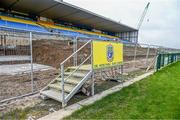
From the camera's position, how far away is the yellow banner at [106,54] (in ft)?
15.0

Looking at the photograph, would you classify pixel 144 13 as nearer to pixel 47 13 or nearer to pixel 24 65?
pixel 47 13

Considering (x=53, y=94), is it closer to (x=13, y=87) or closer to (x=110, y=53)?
(x=13, y=87)

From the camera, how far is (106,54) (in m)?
4.98

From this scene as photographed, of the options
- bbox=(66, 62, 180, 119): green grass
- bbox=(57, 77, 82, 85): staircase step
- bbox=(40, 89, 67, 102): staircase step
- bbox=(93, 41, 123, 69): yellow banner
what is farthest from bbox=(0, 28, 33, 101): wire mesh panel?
bbox=(66, 62, 180, 119): green grass

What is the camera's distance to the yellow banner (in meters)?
4.58

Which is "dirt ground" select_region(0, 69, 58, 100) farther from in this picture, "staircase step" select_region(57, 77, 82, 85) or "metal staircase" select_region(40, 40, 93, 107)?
"staircase step" select_region(57, 77, 82, 85)

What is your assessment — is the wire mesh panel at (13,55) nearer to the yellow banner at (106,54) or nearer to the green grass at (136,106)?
the yellow banner at (106,54)

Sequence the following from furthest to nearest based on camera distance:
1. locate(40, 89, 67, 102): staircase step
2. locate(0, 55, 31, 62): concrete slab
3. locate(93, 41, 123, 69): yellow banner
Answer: locate(93, 41, 123, 69): yellow banner → locate(0, 55, 31, 62): concrete slab → locate(40, 89, 67, 102): staircase step

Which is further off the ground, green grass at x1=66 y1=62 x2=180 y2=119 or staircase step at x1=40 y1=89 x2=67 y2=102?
staircase step at x1=40 y1=89 x2=67 y2=102

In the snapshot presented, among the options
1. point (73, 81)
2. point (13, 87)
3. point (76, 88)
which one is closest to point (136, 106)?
point (76, 88)

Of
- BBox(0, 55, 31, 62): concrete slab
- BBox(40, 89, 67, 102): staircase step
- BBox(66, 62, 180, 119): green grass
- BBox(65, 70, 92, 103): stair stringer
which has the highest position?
BBox(0, 55, 31, 62): concrete slab

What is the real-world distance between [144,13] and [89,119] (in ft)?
236

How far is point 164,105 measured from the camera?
12.2 feet

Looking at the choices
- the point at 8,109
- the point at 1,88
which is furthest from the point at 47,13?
the point at 8,109
